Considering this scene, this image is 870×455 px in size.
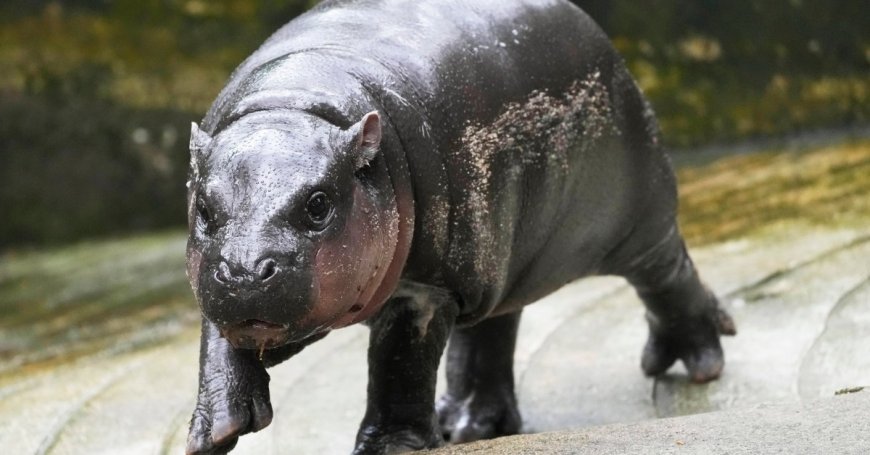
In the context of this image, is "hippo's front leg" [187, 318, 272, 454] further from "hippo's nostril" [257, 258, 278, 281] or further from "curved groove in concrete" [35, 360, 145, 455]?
"curved groove in concrete" [35, 360, 145, 455]

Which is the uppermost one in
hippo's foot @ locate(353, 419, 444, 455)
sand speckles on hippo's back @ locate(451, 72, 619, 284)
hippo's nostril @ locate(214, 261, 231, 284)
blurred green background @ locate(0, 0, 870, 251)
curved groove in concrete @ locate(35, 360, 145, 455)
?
hippo's nostril @ locate(214, 261, 231, 284)

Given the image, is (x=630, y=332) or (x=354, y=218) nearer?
(x=354, y=218)

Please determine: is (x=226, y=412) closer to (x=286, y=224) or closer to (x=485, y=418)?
(x=286, y=224)

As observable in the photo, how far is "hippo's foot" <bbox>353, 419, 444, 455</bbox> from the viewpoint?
4.09 meters

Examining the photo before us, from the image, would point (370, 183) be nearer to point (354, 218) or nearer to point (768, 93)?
point (354, 218)

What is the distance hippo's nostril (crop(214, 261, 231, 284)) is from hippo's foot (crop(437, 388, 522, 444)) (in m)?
2.19

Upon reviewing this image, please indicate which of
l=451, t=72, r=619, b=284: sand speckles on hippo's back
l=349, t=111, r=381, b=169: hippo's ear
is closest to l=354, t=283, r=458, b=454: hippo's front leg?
l=451, t=72, r=619, b=284: sand speckles on hippo's back

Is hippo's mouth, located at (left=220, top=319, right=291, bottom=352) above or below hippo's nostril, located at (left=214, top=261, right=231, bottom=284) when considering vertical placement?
below

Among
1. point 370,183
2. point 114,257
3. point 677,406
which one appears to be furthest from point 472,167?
point 114,257

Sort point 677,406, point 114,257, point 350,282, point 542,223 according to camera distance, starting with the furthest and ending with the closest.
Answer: point 114,257 → point 677,406 → point 542,223 → point 350,282

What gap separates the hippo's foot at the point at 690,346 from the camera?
18.7 ft

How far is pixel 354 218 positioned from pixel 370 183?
167 mm

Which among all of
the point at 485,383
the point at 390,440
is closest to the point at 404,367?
the point at 390,440

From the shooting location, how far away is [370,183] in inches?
143
